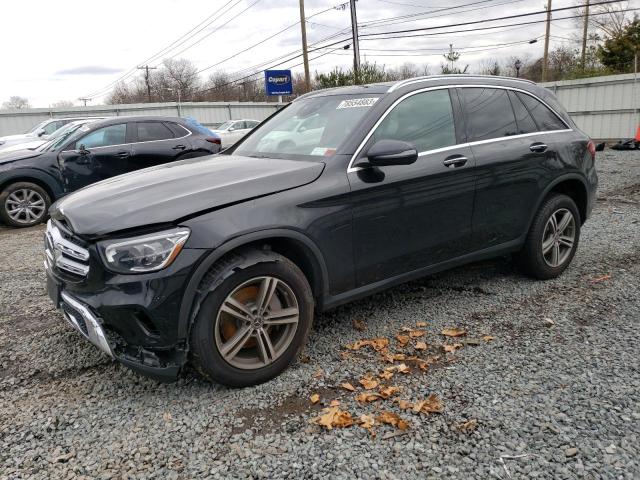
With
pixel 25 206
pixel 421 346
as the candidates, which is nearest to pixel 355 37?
pixel 25 206

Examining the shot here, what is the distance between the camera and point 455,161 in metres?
3.79

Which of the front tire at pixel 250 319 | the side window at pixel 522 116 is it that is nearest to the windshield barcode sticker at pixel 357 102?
the front tire at pixel 250 319

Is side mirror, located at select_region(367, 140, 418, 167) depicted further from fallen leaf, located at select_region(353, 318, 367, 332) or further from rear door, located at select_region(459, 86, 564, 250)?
fallen leaf, located at select_region(353, 318, 367, 332)

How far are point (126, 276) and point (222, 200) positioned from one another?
65 centimetres

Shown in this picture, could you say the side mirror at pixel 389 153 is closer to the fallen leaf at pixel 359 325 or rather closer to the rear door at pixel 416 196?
the rear door at pixel 416 196

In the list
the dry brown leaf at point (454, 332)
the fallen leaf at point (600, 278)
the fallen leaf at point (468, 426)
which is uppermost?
the fallen leaf at point (468, 426)

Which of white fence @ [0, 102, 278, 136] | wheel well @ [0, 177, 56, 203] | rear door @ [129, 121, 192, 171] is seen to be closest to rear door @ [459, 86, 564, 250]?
rear door @ [129, 121, 192, 171]

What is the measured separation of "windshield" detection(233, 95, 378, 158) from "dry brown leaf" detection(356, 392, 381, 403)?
5.03 feet

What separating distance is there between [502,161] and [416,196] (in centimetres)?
98

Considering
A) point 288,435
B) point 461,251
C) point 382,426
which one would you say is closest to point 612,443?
point 382,426

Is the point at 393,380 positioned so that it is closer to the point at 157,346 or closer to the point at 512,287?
the point at 157,346

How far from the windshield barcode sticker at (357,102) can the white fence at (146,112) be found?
69.1ft

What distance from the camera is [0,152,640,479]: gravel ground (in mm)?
2367

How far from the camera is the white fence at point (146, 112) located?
23469 mm
